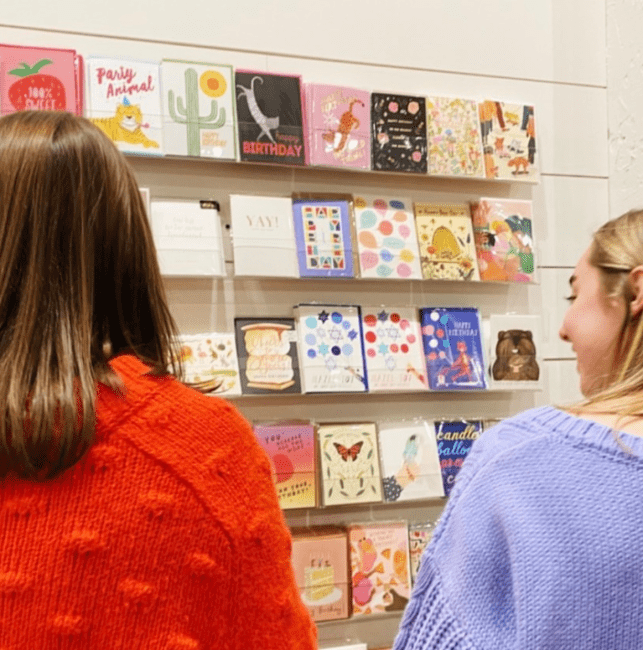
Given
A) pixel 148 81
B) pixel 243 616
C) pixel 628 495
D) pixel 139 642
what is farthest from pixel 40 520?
pixel 148 81

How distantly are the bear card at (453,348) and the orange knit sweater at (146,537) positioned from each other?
172 cm

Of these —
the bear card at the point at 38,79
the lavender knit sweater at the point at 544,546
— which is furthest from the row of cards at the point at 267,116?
the lavender knit sweater at the point at 544,546

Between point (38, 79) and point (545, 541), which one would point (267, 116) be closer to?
point (38, 79)

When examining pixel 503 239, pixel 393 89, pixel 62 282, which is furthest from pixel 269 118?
pixel 62 282

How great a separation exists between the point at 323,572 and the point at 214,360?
744 millimetres

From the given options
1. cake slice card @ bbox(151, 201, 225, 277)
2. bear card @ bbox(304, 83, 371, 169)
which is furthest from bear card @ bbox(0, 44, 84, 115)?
bear card @ bbox(304, 83, 371, 169)

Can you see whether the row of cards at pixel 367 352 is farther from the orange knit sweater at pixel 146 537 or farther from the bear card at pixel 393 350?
the orange knit sweater at pixel 146 537

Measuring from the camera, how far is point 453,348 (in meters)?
2.81

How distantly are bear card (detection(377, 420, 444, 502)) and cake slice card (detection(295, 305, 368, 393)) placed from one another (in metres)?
0.21

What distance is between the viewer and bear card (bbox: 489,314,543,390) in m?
2.86

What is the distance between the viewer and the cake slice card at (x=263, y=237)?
2574 millimetres

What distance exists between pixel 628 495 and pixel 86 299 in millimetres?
690

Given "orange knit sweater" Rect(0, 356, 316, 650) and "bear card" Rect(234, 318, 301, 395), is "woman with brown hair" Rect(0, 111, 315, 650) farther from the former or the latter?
"bear card" Rect(234, 318, 301, 395)

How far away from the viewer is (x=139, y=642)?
39.4 inches
